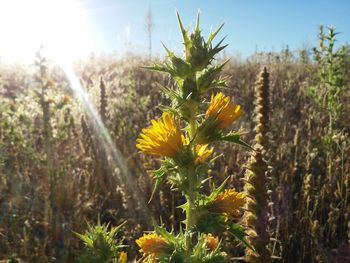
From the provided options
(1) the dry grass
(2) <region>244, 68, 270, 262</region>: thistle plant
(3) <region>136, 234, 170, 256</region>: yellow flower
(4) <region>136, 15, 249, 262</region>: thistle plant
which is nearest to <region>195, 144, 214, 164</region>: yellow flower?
(4) <region>136, 15, 249, 262</region>: thistle plant

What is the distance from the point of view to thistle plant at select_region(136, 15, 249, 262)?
137cm

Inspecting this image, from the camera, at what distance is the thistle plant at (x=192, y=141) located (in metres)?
1.37

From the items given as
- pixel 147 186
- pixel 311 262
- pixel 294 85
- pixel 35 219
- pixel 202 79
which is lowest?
pixel 311 262

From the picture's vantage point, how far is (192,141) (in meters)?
1.41

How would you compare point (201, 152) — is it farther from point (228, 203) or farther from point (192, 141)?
point (228, 203)

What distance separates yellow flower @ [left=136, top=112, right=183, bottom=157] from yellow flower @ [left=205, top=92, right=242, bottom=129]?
0.14m

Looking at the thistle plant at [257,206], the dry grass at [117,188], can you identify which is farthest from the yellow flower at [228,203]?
the dry grass at [117,188]

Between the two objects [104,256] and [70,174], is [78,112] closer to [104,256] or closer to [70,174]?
[70,174]

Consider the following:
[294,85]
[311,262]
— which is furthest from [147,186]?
[294,85]

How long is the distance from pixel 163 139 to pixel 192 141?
0.33 ft

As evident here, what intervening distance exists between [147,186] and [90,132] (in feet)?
3.97

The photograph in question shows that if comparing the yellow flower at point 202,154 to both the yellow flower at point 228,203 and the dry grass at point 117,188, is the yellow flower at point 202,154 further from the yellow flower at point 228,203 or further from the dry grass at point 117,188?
the dry grass at point 117,188

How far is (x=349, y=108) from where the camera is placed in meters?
5.88

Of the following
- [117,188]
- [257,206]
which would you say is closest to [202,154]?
[257,206]
